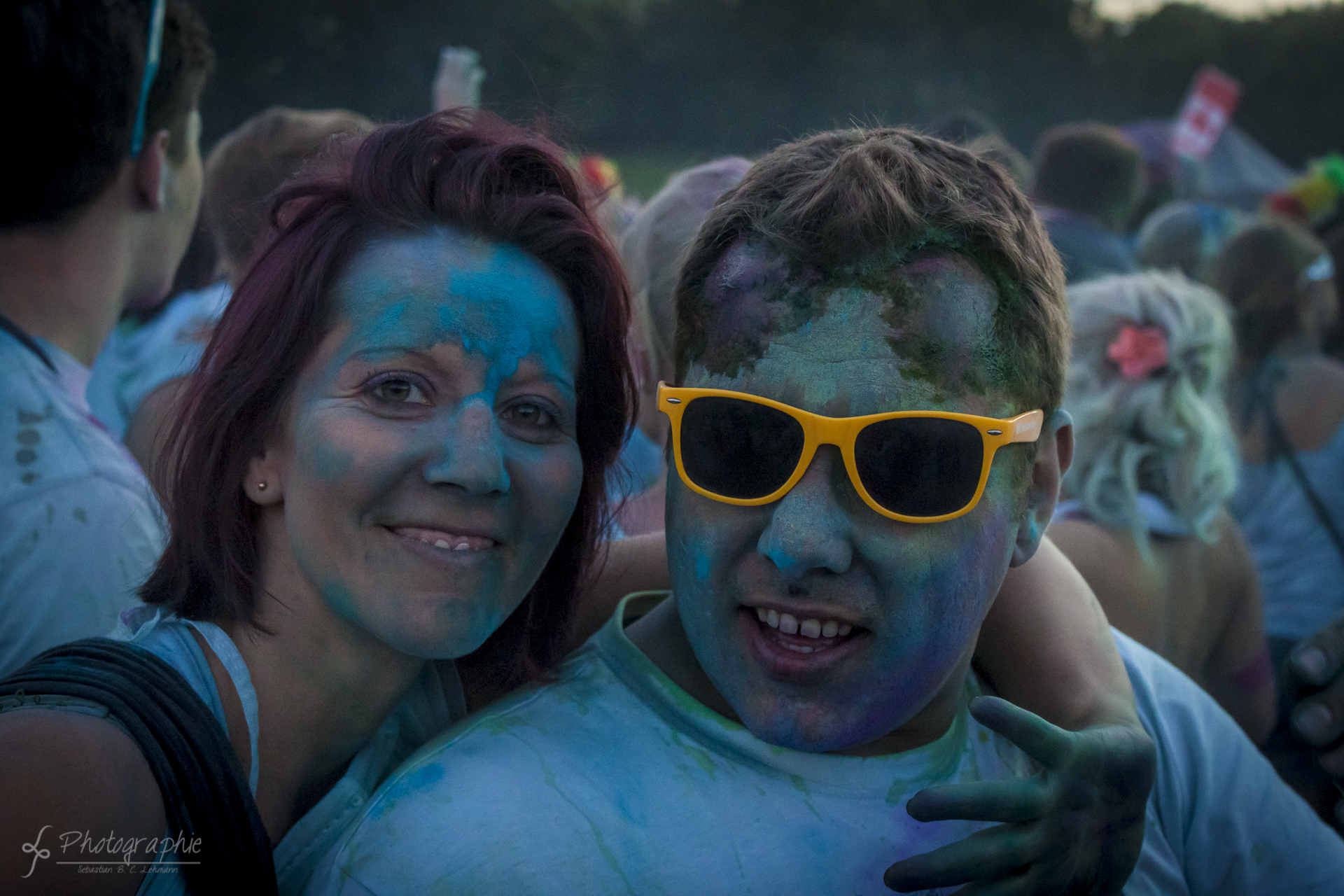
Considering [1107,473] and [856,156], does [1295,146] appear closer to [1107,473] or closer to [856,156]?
[1107,473]

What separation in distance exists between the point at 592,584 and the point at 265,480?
2.17 ft

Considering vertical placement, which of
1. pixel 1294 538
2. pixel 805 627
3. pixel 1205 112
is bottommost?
pixel 1294 538

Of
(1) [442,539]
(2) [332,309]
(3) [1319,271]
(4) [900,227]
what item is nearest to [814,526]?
(4) [900,227]

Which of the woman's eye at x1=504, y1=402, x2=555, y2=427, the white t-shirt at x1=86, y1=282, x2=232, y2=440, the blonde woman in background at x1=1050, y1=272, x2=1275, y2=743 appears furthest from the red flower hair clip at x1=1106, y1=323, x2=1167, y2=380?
the white t-shirt at x1=86, y1=282, x2=232, y2=440

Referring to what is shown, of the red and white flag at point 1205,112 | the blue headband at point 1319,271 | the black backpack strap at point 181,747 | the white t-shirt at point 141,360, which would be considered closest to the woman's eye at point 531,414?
the black backpack strap at point 181,747

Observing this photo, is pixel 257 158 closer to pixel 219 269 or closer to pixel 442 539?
pixel 219 269

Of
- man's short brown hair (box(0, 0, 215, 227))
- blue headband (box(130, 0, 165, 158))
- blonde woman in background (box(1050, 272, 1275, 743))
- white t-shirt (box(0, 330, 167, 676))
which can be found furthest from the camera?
blonde woman in background (box(1050, 272, 1275, 743))

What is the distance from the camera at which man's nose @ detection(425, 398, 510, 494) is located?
5.38 feet

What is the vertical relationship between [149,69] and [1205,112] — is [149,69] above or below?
below

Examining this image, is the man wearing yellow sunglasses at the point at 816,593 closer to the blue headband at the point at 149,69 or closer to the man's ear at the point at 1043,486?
the man's ear at the point at 1043,486

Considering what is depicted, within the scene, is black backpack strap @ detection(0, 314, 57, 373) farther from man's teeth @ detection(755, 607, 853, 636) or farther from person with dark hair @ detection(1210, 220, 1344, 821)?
person with dark hair @ detection(1210, 220, 1344, 821)

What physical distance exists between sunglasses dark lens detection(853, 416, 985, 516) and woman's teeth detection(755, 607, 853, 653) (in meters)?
0.20

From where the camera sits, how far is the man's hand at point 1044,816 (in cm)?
152

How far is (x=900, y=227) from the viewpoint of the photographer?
5.40ft
